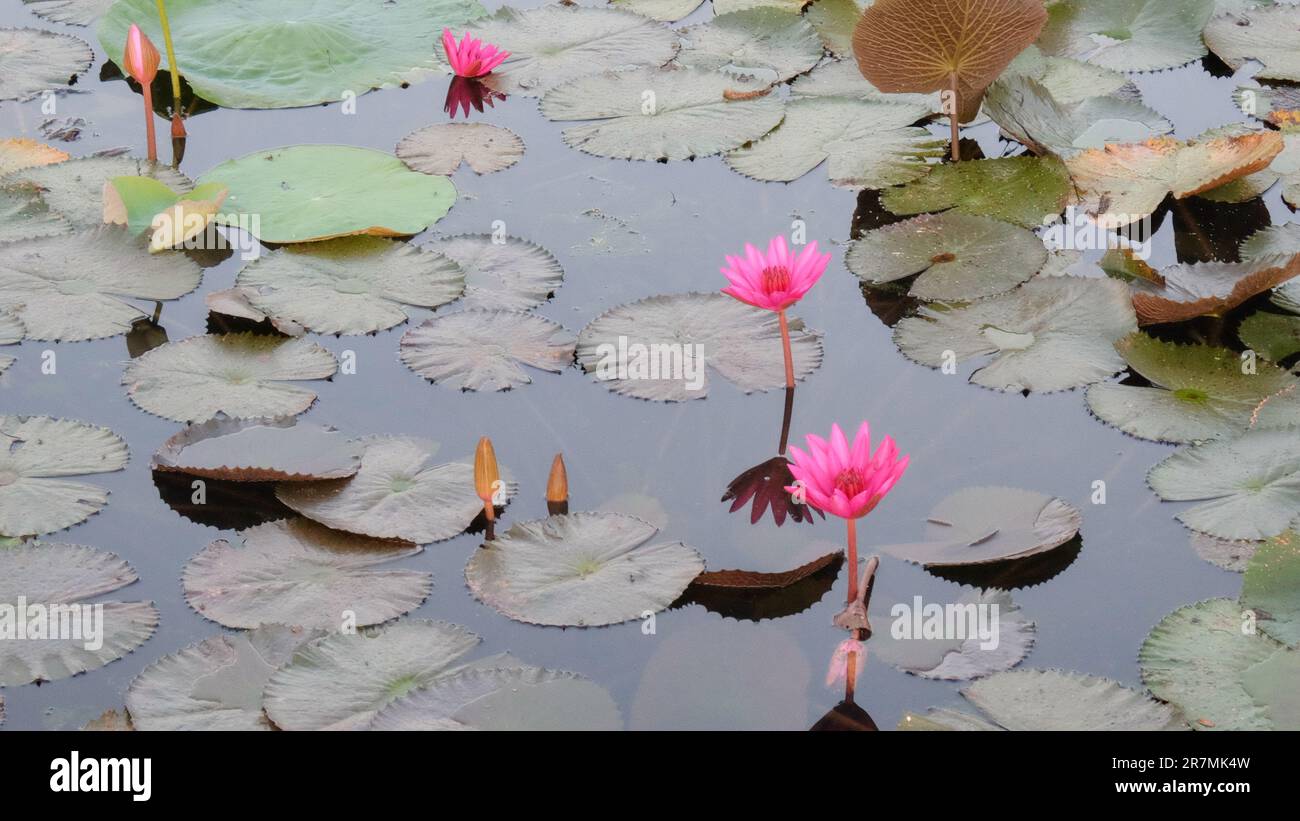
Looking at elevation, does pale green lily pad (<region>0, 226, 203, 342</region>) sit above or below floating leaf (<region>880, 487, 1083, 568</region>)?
above

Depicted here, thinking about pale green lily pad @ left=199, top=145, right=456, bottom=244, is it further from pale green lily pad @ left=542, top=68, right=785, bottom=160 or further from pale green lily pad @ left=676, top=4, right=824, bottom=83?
pale green lily pad @ left=676, top=4, right=824, bottom=83

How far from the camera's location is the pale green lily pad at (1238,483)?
3.10 m

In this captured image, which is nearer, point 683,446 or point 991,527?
point 991,527

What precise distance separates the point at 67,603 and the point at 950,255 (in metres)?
2.65

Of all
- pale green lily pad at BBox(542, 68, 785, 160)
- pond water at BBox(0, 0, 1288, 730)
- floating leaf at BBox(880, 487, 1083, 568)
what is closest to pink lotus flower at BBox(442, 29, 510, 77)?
pale green lily pad at BBox(542, 68, 785, 160)

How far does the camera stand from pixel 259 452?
3299 millimetres

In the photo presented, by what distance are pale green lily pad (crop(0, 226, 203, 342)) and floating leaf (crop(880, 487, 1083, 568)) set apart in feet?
7.50

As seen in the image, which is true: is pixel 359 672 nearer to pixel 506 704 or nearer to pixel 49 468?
pixel 506 704

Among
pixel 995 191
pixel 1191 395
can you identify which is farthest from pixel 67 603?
pixel 995 191

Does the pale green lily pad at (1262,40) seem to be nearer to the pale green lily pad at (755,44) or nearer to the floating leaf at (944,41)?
the floating leaf at (944,41)

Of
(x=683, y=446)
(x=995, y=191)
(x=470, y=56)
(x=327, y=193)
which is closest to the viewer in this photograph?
(x=683, y=446)

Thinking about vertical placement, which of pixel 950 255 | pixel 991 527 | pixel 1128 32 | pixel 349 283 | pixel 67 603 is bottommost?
pixel 67 603

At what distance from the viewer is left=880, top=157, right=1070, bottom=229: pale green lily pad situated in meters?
4.36
